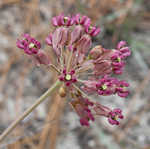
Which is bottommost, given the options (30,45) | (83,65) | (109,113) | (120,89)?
(109,113)

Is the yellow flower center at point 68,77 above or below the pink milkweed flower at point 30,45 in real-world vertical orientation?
below

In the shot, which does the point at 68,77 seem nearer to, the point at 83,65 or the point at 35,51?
the point at 83,65

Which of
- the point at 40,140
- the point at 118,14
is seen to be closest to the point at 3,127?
the point at 40,140

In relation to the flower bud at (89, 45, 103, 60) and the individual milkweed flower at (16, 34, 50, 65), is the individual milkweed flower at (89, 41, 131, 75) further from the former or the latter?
the individual milkweed flower at (16, 34, 50, 65)

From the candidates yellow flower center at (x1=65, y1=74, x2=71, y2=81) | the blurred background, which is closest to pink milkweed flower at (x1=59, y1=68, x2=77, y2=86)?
yellow flower center at (x1=65, y1=74, x2=71, y2=81)

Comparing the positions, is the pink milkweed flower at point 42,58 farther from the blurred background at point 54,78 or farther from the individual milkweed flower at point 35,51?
the blurred background at point 54,78

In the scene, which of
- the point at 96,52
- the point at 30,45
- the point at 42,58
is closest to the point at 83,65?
the point at 96,52

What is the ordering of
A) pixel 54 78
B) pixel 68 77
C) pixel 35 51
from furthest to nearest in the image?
pixel 54 78 < pixel 35 51 < pixel 68 77

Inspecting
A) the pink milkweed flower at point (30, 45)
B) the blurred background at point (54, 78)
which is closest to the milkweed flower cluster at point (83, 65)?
the pink milkweed flower at point (30, 45)

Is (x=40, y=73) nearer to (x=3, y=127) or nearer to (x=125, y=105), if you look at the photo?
(x=3, y=127)
